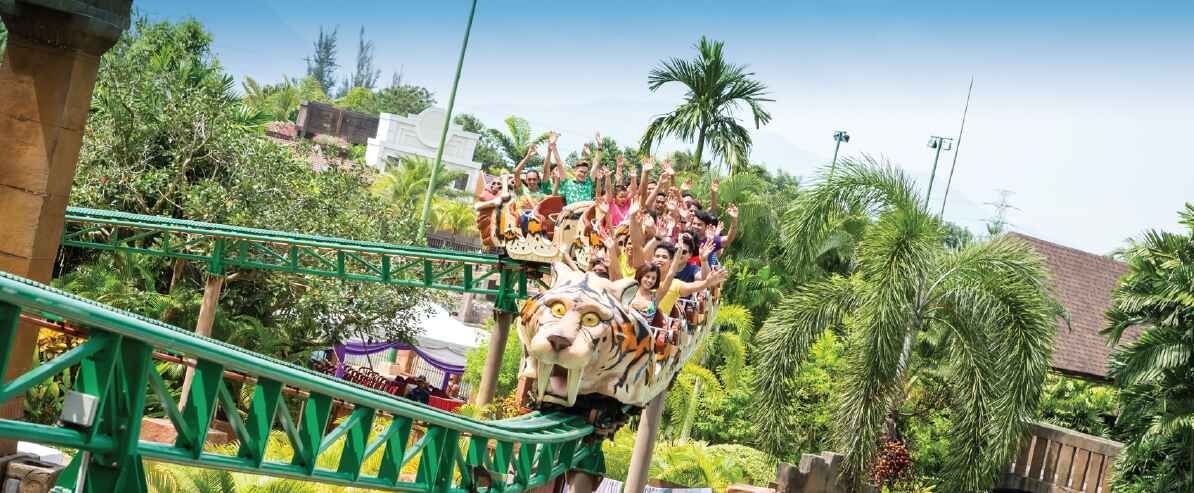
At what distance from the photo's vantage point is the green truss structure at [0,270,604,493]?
448cm

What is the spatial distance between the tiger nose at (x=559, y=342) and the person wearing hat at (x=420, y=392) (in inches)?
400

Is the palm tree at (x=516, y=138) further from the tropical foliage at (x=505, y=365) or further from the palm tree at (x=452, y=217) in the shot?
the tropical foliage at (x=505, y=365)

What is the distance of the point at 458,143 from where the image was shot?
5819cm

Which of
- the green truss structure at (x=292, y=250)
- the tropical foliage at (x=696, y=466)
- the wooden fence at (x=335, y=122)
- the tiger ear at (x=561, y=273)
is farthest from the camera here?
the wooden fence at (x=335, y=122)

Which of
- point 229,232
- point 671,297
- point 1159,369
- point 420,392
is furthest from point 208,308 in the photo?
point 1159,369

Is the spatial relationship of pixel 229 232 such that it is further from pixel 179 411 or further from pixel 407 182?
pixel 407 182

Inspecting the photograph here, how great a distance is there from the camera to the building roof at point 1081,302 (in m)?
22.7

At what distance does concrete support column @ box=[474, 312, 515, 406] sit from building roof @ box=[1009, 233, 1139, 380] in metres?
11.7

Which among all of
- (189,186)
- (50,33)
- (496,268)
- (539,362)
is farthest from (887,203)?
(189,186)

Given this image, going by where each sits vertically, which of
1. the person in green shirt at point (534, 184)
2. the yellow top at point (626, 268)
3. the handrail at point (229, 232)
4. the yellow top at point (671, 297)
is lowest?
the handrail at point (229, 232)

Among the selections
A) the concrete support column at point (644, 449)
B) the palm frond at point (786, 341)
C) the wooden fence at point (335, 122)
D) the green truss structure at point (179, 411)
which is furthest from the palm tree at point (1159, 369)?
the wooden fence at point (335, 122)

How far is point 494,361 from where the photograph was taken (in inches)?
579

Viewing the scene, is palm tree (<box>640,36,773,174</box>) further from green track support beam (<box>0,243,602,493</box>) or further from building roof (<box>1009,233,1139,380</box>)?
green track support beam (<box>0,243,602,493</box>)

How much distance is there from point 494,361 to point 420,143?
4568 centimetres
